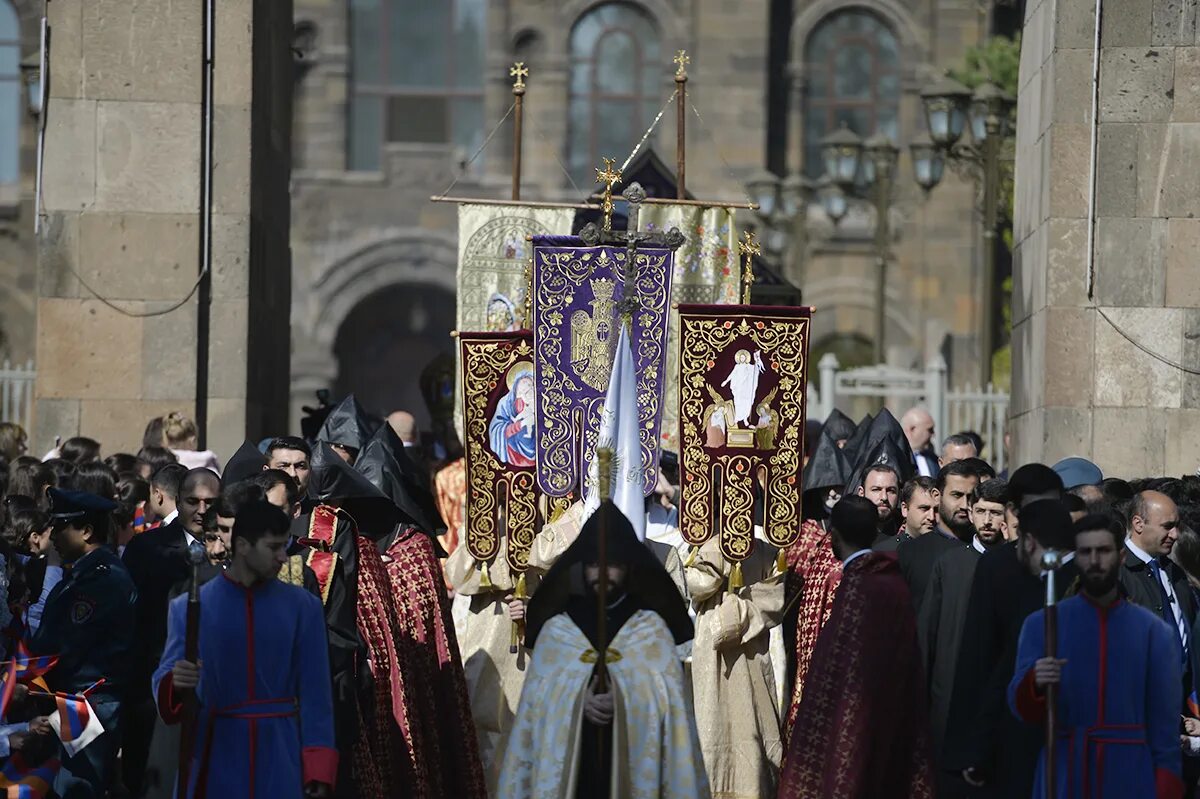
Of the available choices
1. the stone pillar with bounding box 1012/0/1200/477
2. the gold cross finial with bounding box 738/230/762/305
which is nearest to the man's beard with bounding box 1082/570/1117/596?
the gold cross finial with bounding box 738/230/762/305

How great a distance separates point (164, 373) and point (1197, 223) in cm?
594

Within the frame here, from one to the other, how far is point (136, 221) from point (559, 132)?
22036 mm

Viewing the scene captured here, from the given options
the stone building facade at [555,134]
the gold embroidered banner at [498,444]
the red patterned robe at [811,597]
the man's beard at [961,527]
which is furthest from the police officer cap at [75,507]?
the stone building facade at [555,134]

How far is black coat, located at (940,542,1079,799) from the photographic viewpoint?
8.04 metres

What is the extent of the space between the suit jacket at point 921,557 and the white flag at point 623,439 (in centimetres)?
129

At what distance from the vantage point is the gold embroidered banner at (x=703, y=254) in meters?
14.9

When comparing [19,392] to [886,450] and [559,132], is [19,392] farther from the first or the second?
[559,132]

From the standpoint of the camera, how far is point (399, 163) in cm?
3569

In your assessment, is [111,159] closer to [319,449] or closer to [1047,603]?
[319,449]

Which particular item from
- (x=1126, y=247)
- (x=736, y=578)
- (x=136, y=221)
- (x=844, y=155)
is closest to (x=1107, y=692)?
(x=736, y=578)

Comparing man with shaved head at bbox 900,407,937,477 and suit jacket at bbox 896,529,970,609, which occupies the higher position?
man with shaved head at bbox 900,407,937,477

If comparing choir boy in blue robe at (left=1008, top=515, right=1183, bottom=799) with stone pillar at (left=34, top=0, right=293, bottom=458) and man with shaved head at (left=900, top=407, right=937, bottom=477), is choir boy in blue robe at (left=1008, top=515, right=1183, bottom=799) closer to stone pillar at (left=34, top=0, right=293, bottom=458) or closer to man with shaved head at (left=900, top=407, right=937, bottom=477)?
man with shaved head at (left=900, top=407, right=937, bottom=477)

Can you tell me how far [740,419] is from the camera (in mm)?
10828

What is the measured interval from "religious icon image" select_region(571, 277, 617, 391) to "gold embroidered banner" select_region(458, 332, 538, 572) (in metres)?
0.33
